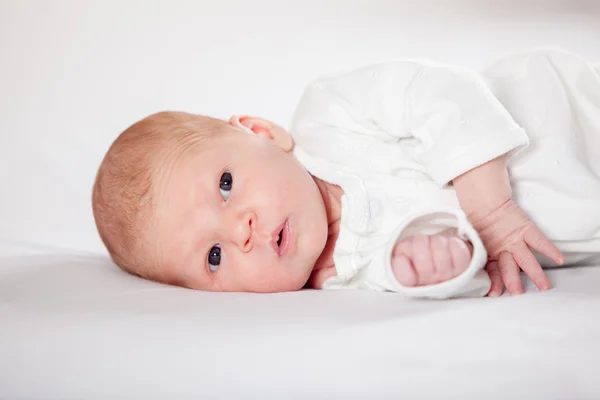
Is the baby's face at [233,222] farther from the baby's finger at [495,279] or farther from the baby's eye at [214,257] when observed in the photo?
the baby's finger at [495,279]

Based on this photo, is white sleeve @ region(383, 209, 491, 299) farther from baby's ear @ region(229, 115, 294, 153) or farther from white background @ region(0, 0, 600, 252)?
white background @ region(0, 0, 600, 252)

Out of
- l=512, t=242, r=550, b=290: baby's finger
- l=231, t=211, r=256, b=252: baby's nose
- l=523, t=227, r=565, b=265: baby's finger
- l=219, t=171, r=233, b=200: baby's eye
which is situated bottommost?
l=512, t=242, r=550, b=290: baby's finger

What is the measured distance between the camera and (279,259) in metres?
1.34

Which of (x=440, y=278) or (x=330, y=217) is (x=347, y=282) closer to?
(x=330, y=217)

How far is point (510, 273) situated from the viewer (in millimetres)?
1229

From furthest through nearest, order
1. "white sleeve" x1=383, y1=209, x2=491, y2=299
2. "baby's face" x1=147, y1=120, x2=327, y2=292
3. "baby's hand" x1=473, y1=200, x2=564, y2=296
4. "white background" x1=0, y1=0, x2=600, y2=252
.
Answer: "white background" x1=0, y1=0, x2=600, y2=252 → "baby's face" x1=147, y1=120, x2=327, y2=292 → "baby's hand" x1=473, y1=200, x2=564, y2=296 → "white sleeve" x1=383, y1=209, x2=491, y2=299

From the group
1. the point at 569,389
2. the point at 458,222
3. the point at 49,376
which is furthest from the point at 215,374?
the point at 458,222

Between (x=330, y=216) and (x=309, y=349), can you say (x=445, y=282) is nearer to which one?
(x=309, y=349)

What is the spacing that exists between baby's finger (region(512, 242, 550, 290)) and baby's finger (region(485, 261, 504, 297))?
0.16ft

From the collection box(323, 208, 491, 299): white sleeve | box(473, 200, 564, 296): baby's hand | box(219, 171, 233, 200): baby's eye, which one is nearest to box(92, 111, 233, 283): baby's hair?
box(219, 171, 233, 200): baby's eye

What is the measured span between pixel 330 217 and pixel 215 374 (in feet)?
2.33

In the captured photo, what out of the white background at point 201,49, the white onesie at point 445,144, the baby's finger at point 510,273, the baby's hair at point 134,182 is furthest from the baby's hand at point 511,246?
the white background at point 201,49

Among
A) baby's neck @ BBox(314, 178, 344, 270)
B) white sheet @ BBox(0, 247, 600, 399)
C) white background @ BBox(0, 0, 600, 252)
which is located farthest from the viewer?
white background @ BBox(0, 0, 600, 252)

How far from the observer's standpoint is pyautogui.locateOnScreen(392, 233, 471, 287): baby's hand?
1.19 m
